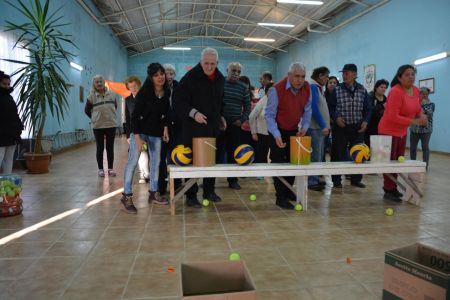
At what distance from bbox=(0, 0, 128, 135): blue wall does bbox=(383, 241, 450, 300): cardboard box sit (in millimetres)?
6527

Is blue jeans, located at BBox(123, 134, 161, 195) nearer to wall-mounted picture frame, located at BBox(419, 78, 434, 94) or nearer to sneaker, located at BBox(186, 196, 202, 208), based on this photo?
sneaker, located at BBox(186, 196, 202, 208)

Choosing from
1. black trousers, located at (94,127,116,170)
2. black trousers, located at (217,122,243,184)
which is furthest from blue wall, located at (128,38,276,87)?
black trousers, located at (217,122,243,184)

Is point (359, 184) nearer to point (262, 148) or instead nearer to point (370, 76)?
point (262, 148)

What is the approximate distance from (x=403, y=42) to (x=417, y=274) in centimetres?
963

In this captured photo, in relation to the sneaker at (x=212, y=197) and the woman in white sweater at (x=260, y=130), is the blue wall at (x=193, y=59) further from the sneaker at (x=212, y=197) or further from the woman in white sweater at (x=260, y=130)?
the sneaker at (x=212, y=197)

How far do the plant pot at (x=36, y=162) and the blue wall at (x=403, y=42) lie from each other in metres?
8.37

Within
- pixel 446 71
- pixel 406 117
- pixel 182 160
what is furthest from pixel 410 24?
pixel 182 160

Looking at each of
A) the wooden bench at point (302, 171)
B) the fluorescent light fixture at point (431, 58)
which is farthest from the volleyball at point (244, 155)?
the fluorescent light fixture at point (431, 58)

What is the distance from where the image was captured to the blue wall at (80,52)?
8164 mm

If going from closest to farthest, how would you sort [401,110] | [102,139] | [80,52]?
[401,110], [102,139], [80,52]

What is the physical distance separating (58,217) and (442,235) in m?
3.14

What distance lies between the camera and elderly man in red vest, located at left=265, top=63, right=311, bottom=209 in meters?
3.30

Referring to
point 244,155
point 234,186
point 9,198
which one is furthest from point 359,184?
point 9,198

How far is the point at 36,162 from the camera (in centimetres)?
535
